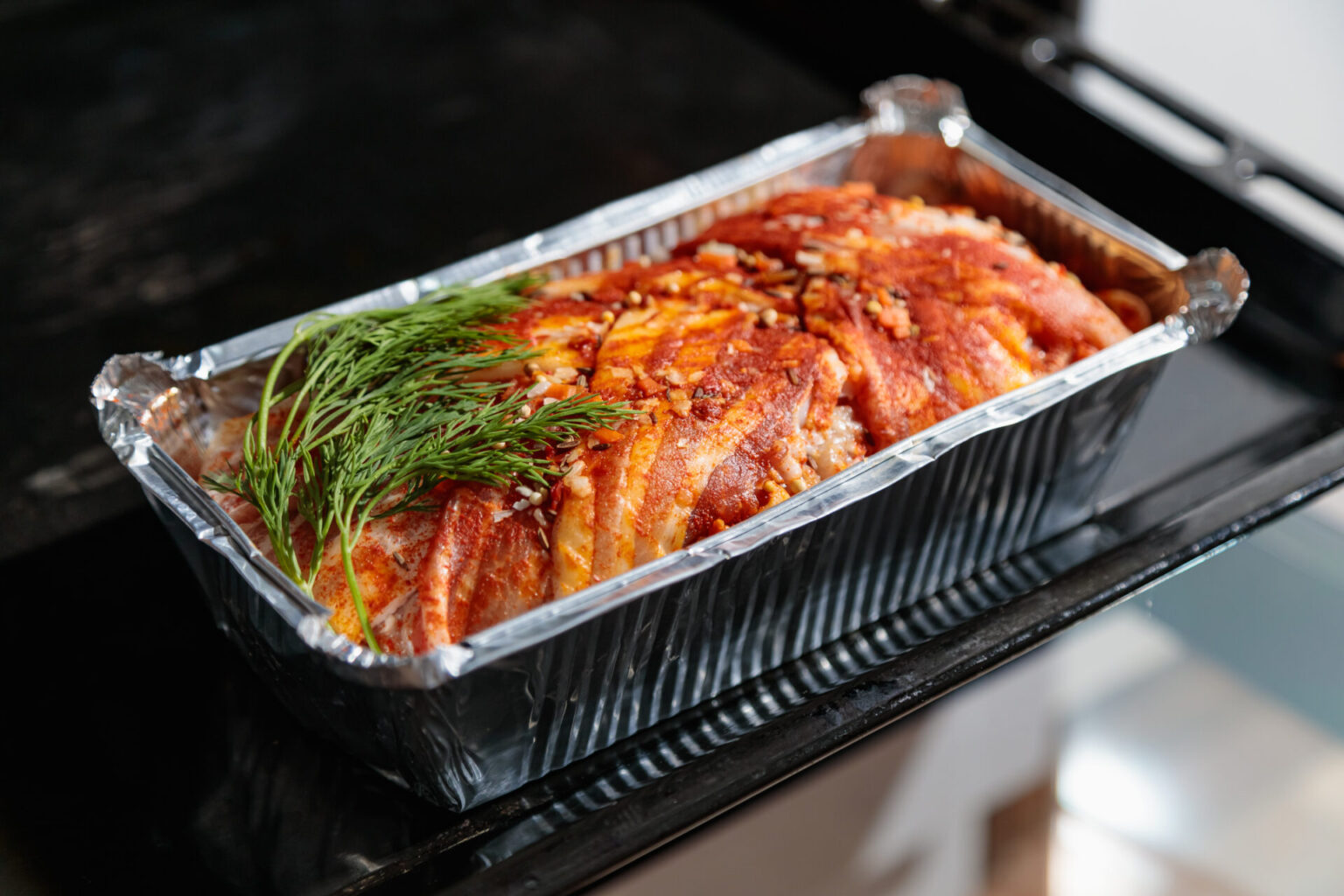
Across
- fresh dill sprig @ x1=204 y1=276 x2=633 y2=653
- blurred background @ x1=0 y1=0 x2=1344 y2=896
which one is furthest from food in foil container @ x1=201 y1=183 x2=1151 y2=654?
blurred background @ x1=0 y1=0 x2=1344 y2=896

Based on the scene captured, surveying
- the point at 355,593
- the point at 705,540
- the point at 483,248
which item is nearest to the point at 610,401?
the point at 705,540

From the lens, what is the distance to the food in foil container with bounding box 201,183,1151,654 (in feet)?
5.41

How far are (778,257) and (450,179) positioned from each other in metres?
1.15

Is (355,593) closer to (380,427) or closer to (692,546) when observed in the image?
(380,427)

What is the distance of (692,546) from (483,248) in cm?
137

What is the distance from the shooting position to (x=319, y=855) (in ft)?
5.63

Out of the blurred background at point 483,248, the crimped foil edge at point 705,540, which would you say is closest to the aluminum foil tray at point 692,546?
the crimped foil edge at point 705,540

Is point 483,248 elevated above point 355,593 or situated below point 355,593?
below

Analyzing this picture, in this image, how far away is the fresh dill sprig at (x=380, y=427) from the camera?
1645 mm

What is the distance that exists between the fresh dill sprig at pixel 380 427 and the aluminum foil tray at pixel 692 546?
8 centimetres

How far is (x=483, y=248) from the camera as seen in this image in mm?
2756

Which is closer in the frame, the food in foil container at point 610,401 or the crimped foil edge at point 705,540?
the crimped foil edge at point 705,540

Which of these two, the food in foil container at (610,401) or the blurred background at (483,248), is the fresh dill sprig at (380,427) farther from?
the blurred background at (483,248)

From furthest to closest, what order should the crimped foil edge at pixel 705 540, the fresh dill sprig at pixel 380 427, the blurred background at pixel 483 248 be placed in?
1. the blurred background at pixel 483 248
2. the fresh dill sprig at pixel 380 427
3. the crimped foil edge at pixel 705 540
